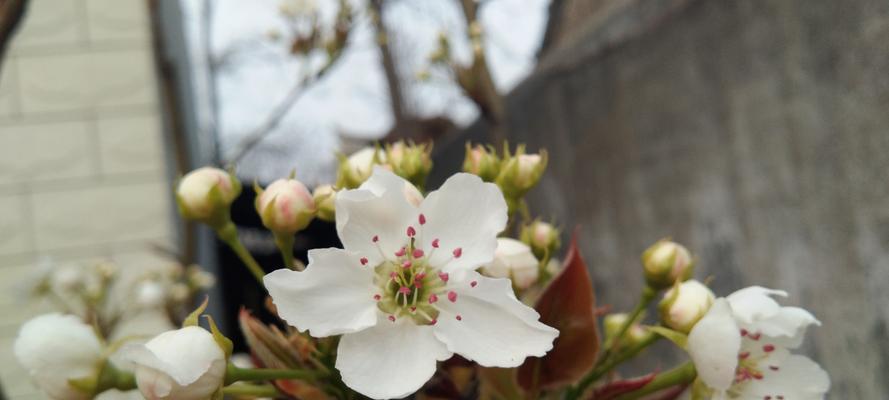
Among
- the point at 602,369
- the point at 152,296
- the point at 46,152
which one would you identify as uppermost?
the point at 602,369

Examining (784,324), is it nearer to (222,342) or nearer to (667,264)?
(667,264)

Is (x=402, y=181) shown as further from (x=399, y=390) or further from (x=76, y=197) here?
(x=76, y=197)

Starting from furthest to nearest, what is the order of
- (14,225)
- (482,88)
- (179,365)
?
(14,225)
(482,88)
(179,365)

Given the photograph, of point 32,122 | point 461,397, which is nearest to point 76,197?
point 32,122

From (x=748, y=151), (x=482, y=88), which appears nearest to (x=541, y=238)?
(x=482, y=88)

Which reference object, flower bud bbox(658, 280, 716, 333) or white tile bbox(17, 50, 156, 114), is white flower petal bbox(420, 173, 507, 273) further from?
white tile bbox(17, 50, 156, 114)

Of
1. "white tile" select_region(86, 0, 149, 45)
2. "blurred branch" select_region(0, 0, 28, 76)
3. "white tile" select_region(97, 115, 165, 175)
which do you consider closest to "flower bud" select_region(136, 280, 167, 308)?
"white tile" select_region(97, 115, 165, 175)
